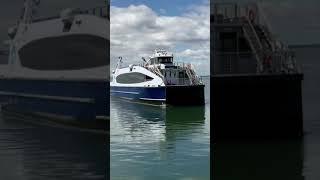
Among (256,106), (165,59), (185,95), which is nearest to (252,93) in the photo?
(256,106)

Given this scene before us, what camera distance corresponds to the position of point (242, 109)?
1290cm

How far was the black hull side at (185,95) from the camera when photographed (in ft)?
88.5

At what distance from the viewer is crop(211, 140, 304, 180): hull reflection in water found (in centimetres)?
908

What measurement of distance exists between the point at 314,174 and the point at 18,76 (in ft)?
38.3

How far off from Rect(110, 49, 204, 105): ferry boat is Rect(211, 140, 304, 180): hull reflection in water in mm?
14215

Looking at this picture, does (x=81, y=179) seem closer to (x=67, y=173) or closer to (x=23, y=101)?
(x=67, y=173)

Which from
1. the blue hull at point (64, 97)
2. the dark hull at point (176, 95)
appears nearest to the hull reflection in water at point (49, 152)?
the blue hull at point (64, 97)

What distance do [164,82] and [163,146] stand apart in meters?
13.2

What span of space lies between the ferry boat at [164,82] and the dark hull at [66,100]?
10961 millimetres

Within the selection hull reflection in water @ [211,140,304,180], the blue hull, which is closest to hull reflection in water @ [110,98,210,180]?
hull reflection in water @ [211,140,304,180]

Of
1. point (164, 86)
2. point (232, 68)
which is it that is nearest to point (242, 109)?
point (232, 68)

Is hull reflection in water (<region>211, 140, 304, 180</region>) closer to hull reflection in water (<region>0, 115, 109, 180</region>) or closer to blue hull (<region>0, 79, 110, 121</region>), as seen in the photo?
hull reflection in water (<region>0, 115, 109, 180</region>)

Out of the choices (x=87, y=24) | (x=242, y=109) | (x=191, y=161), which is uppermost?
(x=87, y=24)

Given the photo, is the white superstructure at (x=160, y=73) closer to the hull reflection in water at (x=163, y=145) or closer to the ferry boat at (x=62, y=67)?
the hull reflection in water at (x=163, y=145)
